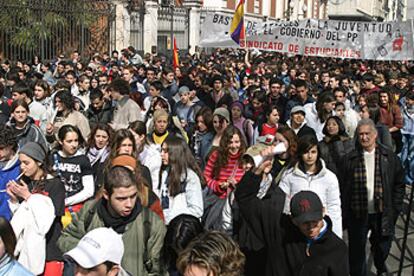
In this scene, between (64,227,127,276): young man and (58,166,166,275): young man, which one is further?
(58,166,166,275): young man

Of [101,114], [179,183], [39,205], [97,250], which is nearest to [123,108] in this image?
[101,114]

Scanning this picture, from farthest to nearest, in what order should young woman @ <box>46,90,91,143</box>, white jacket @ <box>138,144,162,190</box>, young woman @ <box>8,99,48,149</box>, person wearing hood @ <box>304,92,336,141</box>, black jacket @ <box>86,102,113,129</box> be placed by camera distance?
black jacket @ <box>86,102,113,129</box>, person wearing hood @ <box>304,92,336,141</box>, young woman @ <box>46,90,91,143</box>, young woman @ <box>8,99,48,149</box>, white jacket @ <box>138,144,162,190</box>

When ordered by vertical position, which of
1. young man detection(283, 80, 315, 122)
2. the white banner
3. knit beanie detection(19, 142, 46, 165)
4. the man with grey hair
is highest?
the white banner

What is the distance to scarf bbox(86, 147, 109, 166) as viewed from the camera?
671cm

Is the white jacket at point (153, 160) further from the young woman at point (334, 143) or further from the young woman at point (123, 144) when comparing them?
the young woman at point (334, 143)

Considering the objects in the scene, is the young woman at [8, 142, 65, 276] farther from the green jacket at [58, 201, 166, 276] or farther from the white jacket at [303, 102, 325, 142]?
the white jacket at [303, 102, 325, 142]

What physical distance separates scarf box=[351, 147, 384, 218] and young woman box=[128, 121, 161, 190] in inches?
69.4

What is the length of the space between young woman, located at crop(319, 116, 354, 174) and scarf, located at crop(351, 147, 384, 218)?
2.07ft

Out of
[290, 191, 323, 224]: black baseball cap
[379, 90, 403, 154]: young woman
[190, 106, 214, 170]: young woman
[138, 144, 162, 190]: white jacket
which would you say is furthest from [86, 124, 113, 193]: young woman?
[379, 90, 403, 154]: young woman

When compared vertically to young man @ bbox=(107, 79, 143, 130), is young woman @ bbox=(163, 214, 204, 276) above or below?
below

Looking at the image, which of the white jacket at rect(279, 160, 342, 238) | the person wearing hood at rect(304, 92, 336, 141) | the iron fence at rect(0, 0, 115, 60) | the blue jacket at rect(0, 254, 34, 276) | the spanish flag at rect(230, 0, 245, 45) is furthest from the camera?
the iron fence at rect(0, 0, 115, 60)

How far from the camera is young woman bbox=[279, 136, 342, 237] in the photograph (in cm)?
534

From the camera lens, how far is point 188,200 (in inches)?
213

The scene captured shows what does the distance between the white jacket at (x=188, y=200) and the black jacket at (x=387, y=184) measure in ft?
4.93
